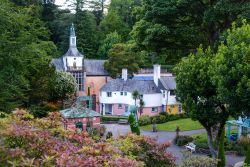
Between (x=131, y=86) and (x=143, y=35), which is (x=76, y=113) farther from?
(x=131, y=86)

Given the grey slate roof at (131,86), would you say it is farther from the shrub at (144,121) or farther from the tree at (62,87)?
the tree at (62,87)

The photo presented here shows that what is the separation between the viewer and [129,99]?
49375 mm

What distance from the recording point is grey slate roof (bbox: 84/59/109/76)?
54.5 meters

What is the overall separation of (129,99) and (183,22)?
24.6 meters

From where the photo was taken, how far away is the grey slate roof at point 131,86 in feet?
159

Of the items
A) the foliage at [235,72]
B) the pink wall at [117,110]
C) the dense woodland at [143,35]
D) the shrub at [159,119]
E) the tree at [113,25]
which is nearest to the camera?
the foliage at [235,72]

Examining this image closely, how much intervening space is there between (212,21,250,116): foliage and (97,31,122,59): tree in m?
47.7

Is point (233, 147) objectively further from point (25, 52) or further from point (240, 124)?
point (25, 52)

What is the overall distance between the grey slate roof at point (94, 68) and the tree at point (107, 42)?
9.29 metres

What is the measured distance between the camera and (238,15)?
22922mm

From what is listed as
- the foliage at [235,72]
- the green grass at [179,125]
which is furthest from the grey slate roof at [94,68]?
the foliage at [235,72]

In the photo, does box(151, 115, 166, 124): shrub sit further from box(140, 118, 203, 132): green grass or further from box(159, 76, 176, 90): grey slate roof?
box(159, 76, 176, 90): grey slate roof

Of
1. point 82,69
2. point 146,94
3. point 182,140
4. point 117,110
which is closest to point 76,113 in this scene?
point 182,140

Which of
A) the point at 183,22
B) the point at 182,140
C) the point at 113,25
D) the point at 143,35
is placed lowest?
the point at 182,140
